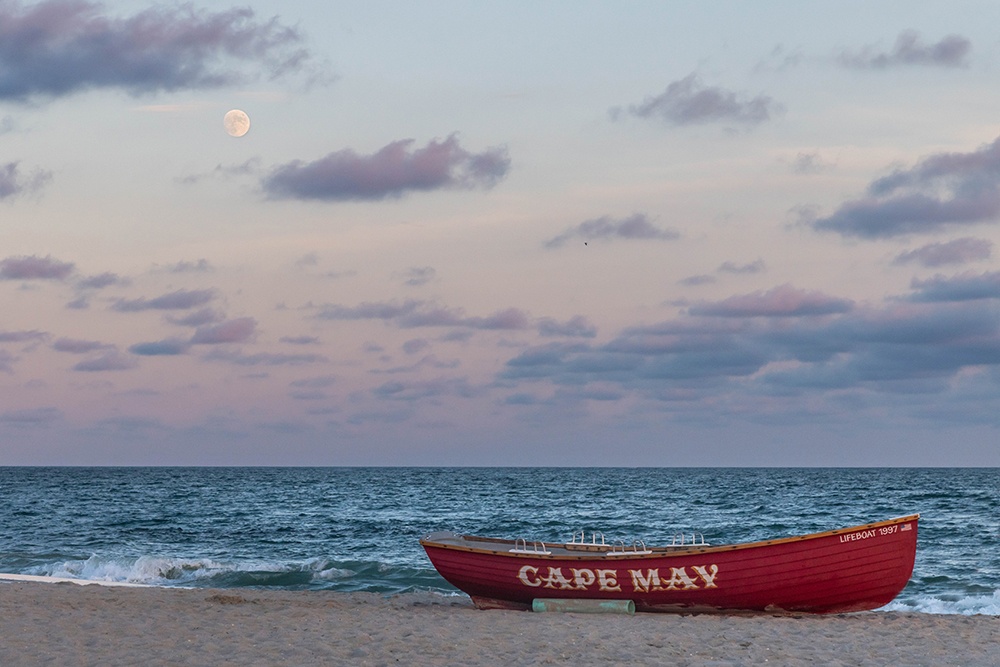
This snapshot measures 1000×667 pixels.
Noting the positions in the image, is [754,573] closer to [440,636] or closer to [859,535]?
[859,535]

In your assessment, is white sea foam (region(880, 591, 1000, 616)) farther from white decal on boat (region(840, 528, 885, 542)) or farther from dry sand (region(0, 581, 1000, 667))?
white decal on boat (region(840, 528, 885, 542))

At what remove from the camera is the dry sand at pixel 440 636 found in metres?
13.9

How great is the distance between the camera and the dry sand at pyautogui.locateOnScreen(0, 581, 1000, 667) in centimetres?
1390

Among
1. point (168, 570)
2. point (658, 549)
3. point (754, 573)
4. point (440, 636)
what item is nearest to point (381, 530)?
point (168, 570)

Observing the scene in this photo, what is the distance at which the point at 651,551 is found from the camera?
746 inches

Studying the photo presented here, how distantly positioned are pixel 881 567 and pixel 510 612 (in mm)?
6785

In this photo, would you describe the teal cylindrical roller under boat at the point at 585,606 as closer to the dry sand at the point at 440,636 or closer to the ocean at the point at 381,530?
the dry sand at the point at 440,636

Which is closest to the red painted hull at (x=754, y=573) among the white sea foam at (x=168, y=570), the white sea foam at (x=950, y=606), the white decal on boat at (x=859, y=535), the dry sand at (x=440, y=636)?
the white decal on boat at (x=859, y=535)

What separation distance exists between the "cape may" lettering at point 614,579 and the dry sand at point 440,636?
57cm

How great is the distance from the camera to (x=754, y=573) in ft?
58.9

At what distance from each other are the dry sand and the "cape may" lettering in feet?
1.88

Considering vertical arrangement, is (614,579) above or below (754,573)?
below

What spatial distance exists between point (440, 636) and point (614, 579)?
4083 millimetres

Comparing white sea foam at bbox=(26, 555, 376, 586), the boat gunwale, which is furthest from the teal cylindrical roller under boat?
white sea foam at bbox=(26, 555, 376, 586)
